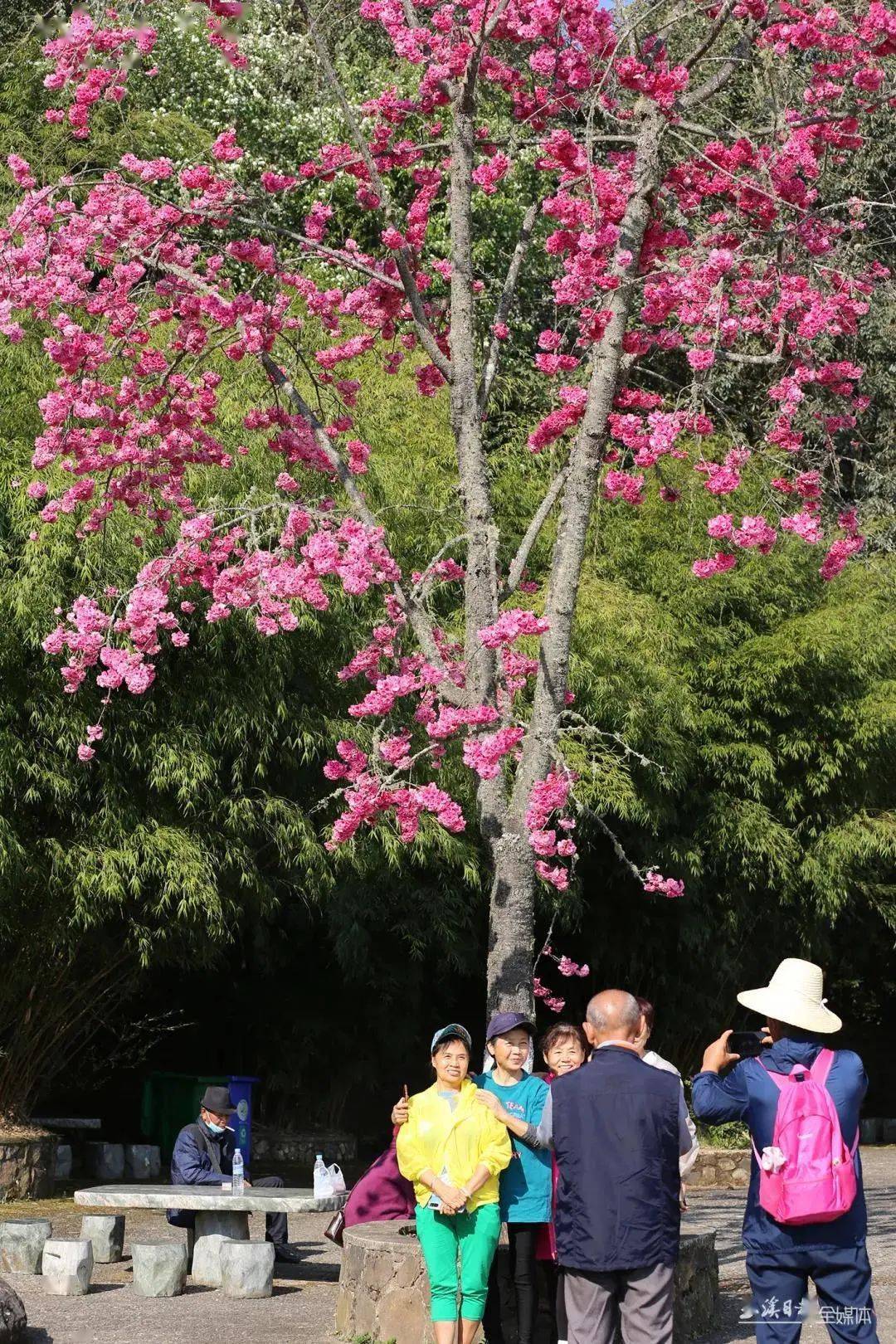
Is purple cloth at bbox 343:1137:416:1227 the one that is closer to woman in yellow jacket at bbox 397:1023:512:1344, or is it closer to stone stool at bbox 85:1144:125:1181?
woman in yellow jacket at bbox 397:1023:512:1344

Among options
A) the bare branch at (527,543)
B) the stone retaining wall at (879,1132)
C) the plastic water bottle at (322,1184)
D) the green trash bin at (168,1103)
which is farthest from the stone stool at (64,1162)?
the stone retaining wall at (879,1132)

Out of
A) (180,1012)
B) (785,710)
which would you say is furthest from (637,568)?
(180,1012)

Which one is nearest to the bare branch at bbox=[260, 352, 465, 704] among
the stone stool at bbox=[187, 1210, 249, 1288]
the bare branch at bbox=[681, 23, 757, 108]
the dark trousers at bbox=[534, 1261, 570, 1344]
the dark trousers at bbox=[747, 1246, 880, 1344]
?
the bare branch at bbox=[681, 23, 757, 108]

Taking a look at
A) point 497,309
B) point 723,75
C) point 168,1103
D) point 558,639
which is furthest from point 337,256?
point 168,1103

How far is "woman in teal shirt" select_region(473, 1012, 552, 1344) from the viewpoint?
536 cm

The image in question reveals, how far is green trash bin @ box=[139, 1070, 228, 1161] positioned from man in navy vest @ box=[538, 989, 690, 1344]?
29.9 feet

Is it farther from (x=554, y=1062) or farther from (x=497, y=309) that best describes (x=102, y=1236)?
(x=497, y=309)

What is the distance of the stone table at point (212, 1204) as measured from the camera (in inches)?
287

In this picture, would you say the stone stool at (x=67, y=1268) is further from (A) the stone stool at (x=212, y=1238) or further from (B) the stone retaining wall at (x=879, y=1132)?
(B) the stone retaining wall at (x=879, y=1132)

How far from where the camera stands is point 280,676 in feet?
34.7

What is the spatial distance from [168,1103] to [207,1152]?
18.8ft

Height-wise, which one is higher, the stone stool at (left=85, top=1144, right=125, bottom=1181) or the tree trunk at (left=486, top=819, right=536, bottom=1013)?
the tree trunk at (left=486, top=819, right=536, bottom=1013)

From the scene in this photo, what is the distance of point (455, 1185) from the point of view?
5.02m

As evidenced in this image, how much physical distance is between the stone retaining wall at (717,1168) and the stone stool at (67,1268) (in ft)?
21.9
